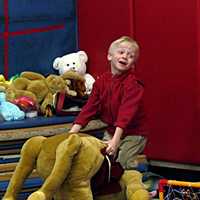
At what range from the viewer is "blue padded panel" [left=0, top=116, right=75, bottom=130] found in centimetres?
192

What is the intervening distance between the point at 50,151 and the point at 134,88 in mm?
482

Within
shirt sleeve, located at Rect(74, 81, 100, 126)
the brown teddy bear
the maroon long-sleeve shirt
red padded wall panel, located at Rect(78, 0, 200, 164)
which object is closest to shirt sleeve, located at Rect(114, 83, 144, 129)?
the maroon long-sleeve shirt

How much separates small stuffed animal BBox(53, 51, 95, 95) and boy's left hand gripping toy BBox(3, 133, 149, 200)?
3.25 feet

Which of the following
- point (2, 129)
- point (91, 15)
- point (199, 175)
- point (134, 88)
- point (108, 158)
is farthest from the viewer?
point (91, 15)

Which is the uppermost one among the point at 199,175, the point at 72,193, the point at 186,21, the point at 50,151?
the point at 186,21

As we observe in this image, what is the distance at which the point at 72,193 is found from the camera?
55.2 inches

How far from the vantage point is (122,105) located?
1771 mm

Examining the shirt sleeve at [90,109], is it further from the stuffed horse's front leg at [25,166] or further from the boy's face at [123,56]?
the stuffed horse's front leg at [25,166]

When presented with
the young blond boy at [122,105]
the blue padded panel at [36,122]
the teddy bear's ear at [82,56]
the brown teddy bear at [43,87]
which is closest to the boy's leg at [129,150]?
the young blond boy at [122,105]

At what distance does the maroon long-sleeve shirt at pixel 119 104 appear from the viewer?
1757mm

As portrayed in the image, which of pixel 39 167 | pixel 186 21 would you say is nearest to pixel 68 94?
pixel 186 21

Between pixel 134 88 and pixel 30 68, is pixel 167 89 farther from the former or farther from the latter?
pixel 30 68

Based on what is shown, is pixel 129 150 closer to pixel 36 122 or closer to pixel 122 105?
pixel 122 105

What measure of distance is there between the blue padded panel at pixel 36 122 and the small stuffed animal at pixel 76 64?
429mm
